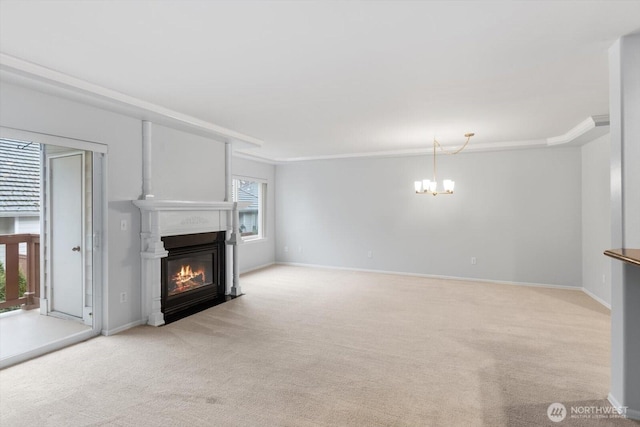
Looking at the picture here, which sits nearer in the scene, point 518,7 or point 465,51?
point 518,7

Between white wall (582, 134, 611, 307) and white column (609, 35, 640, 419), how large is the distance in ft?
9.31

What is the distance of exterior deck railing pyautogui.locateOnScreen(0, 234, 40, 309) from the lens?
4273 millimetres

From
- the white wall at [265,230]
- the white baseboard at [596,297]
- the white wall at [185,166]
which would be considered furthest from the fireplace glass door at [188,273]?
the white baseboard at [596,297]

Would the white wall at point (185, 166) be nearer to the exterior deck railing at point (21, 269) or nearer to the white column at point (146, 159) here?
the white column at point (146, 159)

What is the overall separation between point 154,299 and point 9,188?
2.21 meters

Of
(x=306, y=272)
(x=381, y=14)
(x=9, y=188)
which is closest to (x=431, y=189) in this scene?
(x=306, y=272)

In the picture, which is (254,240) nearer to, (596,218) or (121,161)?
(121,161)

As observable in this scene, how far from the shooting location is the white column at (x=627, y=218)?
2.12 meters

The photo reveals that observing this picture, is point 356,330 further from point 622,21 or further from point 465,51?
point 622,21

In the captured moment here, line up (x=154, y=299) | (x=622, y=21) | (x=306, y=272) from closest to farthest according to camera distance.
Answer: (x=622, y=21)
(x=154, y=299)
(x=306, y=272)

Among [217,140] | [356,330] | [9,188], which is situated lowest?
[356,330]

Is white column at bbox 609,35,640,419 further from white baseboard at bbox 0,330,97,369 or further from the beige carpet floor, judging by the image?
white baseboard at bbox 0,330,97,369

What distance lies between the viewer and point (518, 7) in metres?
1.85

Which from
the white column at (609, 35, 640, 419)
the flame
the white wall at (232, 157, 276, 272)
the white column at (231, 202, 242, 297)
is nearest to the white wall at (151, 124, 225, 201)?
the white column at (231, 202, 242, 297)
